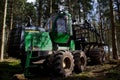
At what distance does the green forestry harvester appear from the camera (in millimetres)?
12422

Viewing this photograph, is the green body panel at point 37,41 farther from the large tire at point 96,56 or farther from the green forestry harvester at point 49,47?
the large tire at point 96,56

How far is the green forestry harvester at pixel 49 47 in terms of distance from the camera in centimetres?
1242

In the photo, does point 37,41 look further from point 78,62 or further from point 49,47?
point 78,62

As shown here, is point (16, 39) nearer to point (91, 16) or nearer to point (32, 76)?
point (32, 76)

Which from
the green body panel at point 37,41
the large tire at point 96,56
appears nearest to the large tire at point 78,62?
the green body panel at point 37,41

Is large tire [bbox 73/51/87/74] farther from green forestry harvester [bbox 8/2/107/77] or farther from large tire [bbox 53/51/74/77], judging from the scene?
large tire [bbox 53/51/74/77]

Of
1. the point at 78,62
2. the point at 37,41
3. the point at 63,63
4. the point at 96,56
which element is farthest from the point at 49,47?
the point at 96,56

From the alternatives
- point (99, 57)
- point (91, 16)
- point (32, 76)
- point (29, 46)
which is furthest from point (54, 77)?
point (91, 16)

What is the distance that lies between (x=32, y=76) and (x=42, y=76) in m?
1.06

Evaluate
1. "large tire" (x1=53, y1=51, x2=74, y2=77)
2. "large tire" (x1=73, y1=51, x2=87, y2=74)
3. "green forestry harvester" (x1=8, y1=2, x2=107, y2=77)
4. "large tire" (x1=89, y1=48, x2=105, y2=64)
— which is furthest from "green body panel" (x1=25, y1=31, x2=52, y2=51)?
"large tire" (x1=89, y1=48, x2=105, y2=64)

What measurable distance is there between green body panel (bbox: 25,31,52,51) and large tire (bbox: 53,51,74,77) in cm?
102

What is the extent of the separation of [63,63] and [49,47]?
54.7 inches

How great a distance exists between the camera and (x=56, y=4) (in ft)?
144

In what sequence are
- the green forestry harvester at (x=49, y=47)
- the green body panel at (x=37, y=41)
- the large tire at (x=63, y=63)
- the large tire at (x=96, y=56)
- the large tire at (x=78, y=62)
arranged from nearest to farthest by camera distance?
1. the large tire at (x=63, y=63)
2. the green forestry harvester at (x=49, y=47)
3. the green body panel at (x=37, y=41)
4. the large tire at (x=78, y=62)
5. the large tire at (x=96, y=56)
